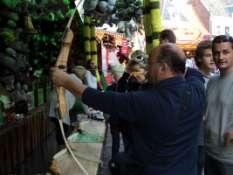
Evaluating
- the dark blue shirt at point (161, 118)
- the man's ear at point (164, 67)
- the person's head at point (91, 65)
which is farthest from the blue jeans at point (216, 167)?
the person's head at point (91, 65)

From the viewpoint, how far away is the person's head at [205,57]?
13.6 ft

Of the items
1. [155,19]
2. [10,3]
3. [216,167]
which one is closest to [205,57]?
[155,19]


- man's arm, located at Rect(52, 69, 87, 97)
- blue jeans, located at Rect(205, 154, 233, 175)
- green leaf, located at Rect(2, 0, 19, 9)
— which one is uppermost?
green leaf, located at Rect(2, 0, 19, 9)

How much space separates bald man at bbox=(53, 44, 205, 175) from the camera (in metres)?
2.66

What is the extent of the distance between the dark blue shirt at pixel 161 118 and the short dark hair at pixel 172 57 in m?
0.07

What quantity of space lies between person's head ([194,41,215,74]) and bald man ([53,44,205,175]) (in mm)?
1330

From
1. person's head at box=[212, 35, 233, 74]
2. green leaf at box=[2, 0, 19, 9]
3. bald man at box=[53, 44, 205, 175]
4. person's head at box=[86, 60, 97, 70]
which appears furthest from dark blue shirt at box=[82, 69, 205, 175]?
person's head at box=[86, 60, 97, 70]

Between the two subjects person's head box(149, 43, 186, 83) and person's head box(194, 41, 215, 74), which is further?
person's head box(194, 41, 215, 74)

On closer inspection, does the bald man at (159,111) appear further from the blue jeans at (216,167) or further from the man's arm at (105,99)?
the blue jeans at (216,167)

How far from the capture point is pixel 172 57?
2.72 metres

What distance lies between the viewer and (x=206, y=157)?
380 centimetres

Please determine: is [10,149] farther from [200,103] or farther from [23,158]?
[200,103]

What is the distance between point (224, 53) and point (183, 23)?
21.0m

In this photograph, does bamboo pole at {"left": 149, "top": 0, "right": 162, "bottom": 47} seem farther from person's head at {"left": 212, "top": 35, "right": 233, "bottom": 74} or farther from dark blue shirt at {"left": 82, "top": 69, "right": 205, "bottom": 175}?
dark blue shirt at {"left": 82, "top": 69, "right": 205, "bottom": 175}
